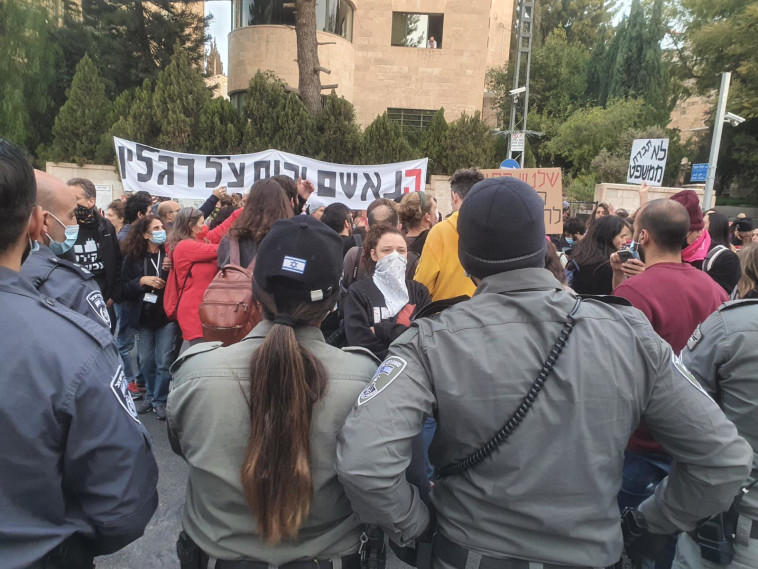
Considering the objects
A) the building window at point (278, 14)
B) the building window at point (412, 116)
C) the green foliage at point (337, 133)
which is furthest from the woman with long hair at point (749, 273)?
the building window at point (412, 116)

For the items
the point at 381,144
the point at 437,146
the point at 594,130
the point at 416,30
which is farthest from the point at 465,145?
the point at 594,130

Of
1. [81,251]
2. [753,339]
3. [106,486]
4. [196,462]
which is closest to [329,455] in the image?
[196,462]

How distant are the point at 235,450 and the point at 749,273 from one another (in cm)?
253

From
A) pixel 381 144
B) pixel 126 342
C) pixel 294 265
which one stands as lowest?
pixel 126 342

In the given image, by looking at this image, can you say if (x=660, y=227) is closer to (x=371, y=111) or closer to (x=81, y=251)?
(x=81, y=251)

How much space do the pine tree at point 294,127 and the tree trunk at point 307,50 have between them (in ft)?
1.19

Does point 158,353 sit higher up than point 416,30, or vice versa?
point 416,30

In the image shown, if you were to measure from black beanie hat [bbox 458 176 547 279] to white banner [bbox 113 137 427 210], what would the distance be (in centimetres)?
682

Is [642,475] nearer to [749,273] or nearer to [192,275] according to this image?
[749,273]

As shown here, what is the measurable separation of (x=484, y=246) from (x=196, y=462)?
3.51ft

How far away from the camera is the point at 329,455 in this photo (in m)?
1.61

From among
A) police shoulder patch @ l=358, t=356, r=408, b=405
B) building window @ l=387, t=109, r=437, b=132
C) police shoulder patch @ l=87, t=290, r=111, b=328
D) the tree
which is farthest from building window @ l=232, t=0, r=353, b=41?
police shoulder patch @ l=358, t=356, r=408, b=405

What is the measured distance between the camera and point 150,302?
475 centimetres

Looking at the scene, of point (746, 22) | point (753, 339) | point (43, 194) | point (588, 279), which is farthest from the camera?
point (746, 22)
